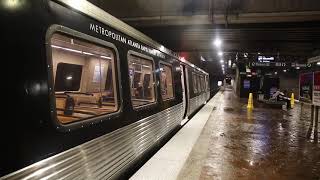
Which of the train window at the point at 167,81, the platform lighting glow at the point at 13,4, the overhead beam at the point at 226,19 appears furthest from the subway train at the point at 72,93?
the overhead beam at the point at 226,19

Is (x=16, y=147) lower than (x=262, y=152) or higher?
higher

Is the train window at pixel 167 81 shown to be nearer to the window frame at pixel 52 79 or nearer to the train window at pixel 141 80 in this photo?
the train window at pixel 141 80

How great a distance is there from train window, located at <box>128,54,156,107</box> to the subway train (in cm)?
2

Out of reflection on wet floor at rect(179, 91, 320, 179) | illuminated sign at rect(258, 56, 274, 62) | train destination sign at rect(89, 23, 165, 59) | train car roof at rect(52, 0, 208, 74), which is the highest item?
illuminated sign at rect(258, 56, 274, 62)

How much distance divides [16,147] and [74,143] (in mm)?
873

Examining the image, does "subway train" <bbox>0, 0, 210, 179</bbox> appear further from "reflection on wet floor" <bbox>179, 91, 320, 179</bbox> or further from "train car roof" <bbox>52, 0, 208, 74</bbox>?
"reflection on wet floor" <bbox>179, 91, 320, 179</bbox>

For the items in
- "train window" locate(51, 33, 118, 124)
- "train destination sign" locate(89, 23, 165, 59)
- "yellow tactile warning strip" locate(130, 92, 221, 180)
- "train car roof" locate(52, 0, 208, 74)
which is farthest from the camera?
"yellow tactile warning strip" locate(130, 92, 221, 180)

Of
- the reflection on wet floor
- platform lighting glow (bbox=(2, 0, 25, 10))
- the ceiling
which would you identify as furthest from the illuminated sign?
platform lighting glow (bbox=(2, 0, 25, 10))

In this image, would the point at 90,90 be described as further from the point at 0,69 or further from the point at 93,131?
the point at 0,69

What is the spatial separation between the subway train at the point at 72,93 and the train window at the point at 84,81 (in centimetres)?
2

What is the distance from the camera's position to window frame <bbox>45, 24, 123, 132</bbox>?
2.92m

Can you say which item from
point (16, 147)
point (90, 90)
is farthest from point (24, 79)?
point (90, 90)

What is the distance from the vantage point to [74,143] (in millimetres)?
3234

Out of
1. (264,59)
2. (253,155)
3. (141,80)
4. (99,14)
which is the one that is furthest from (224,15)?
(264,59)
